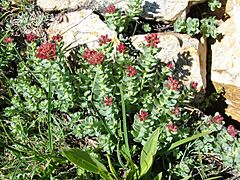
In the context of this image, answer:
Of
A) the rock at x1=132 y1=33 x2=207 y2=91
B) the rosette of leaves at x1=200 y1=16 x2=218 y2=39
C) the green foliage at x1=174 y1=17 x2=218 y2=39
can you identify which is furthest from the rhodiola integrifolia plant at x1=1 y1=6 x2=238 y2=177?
the rosette of leaves at x1=200 y1=16 x2=218 y2=39

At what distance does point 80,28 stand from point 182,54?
2.94ft

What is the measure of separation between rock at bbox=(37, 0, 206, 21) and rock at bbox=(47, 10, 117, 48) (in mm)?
73

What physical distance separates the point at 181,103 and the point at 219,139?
15.6 inches

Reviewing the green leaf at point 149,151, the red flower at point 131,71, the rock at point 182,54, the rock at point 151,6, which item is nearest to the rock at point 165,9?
the rock at point 151,6

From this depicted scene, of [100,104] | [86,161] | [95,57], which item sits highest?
[95,57]

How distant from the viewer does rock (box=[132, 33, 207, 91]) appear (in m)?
3.91

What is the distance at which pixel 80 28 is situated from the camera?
4012mm

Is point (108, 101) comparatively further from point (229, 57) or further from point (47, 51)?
point (229, 57)

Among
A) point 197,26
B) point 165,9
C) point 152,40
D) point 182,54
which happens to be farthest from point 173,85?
point 165,9

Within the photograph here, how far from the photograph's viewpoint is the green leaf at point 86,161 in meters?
3.08

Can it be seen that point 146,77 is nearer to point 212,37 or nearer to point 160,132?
point 160,132

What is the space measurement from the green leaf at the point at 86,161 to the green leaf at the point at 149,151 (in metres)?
0.26

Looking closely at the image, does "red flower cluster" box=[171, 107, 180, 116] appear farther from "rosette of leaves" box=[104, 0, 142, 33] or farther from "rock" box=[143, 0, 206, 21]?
"rock" box=[143, 0, 206, 21]

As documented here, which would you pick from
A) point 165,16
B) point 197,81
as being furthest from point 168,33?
point 197,81
